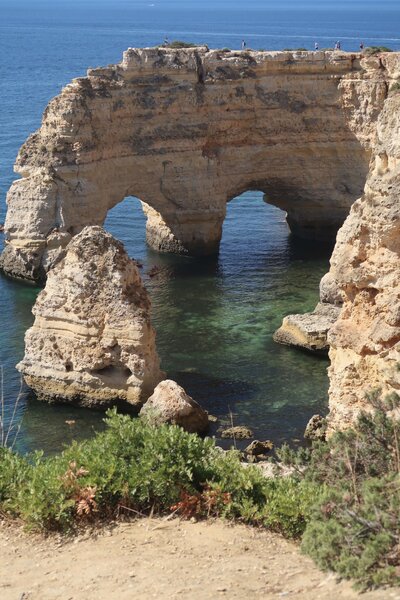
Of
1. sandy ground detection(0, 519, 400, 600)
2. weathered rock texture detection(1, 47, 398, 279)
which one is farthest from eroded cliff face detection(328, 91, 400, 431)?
weathered rock texture detection(1, 47, 398, 279)

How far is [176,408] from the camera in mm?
30391

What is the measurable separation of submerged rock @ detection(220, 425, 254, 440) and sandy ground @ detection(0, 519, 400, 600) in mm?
13142

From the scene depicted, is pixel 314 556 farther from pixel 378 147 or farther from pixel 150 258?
pixel 150 258

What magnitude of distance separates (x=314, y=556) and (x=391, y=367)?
6.82m

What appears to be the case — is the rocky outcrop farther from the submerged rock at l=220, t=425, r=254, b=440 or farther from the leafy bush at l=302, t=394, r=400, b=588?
the leafy bush at l=302, t=394, r=400, b=588

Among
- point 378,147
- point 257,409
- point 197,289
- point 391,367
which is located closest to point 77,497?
point 391,367

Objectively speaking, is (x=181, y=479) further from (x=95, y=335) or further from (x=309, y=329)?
(x=309, y=329)

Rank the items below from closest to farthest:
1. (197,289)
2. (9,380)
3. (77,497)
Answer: (77,497) → (9,380) → (197,289)

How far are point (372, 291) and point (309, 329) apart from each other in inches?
650

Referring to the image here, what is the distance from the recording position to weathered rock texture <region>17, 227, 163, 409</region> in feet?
108

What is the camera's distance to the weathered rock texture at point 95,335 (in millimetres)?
32875

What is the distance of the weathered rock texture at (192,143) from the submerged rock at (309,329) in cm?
1261

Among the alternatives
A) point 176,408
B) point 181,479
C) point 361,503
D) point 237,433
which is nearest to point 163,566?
point 181,479

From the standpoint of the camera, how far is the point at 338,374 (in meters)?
22.4
